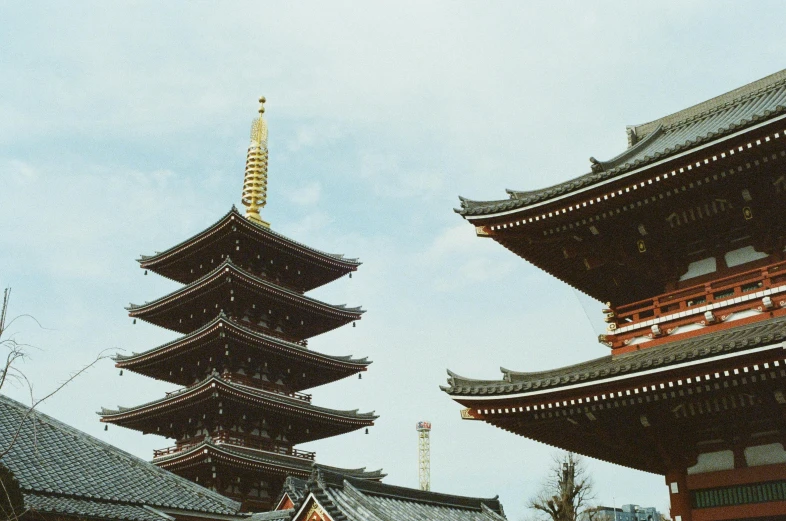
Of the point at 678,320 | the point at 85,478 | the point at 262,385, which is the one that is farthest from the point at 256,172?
the point at 678,320

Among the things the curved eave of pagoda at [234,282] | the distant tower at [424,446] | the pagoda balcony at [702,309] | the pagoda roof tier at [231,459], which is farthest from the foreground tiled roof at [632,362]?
the distant tower at [424,446]

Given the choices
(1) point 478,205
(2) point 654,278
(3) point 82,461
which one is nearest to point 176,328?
(3) point 82,461

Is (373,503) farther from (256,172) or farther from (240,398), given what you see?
(256,172)

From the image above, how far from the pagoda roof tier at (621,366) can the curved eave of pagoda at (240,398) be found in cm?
1961

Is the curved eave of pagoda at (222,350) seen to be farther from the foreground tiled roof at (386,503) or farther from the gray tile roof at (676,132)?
the gray tile roof at (676,132)

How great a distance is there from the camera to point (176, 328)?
39156 millimetres

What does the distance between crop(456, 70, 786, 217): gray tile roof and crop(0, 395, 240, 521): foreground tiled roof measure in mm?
10887

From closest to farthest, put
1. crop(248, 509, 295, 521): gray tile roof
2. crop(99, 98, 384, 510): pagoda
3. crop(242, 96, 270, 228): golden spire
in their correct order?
1. crop(248, 509, 295, 521): gray tile roof
2. crop(99, 98, 384, 510): pagoda
3. crop(242, 96, 270, 228): golden spire

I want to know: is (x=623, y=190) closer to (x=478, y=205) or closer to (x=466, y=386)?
(x=478, y=205)

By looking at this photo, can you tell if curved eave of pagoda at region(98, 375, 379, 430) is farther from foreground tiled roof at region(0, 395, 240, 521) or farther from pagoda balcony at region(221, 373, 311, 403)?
foreground tiled roof at region(0, 395, 240, 521)

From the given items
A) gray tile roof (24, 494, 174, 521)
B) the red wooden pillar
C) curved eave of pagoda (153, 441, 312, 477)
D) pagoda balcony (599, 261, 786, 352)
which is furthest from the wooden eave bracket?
curved eave of pagoda (153, 441, 312, 477)

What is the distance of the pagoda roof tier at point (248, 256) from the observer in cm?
3566

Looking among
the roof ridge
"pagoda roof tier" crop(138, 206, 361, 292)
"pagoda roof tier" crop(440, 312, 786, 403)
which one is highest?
"pagoda roof tier" crop(138, 206, 361, 292)

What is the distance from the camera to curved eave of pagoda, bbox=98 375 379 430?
31.4 metres
